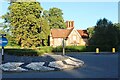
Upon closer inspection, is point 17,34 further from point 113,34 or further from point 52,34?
point 52,34

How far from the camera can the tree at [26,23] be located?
59219mm

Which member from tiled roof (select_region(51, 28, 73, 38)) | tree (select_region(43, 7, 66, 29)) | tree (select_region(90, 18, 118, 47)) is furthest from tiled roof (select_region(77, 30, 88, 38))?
tree (select_region(90, 18, 118, 47))

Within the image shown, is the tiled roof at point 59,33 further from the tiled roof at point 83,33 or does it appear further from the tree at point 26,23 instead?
the tree at point 26,23

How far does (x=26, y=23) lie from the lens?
196 ft

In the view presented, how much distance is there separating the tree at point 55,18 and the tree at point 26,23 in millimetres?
24900

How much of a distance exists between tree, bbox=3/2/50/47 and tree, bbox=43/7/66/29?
2490 cm

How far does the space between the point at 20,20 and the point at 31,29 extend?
2942mm

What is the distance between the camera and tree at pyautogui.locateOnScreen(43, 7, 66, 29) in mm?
86312

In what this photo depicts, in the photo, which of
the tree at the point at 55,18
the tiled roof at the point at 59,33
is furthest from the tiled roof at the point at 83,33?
the tree at the point at 55,18

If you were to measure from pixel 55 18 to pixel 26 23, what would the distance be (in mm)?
27334

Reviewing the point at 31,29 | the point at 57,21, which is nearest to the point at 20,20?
the point at 31,29

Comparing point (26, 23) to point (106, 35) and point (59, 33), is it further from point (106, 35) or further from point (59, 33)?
point (59, 33)

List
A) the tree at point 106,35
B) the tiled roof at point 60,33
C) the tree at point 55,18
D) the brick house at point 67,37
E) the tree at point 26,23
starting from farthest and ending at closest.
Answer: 1. the tiled roof at point 60,33
2. the tree at point 55,18
3. the brick house at point 67,37
4. the tree at point 106,35
5. the tree at point 26,23

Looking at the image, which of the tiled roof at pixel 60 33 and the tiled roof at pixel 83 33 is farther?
the tiled roof at pixel 83 33
